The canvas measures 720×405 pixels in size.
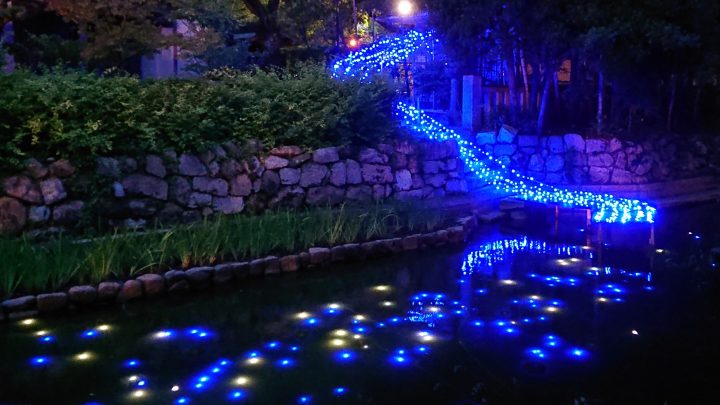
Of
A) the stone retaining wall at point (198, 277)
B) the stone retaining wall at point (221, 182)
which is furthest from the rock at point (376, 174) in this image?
the stone retaining wall at point (198, 277)

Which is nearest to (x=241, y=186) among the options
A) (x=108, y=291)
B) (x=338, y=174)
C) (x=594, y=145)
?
(x=338, y=174)

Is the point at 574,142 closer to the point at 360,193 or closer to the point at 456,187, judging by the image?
the point at 456,187

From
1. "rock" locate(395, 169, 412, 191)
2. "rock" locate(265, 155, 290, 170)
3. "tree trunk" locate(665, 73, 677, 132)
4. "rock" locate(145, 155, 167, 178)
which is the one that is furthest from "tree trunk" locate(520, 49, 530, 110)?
"rock" locate(145, 155, 167, 178)

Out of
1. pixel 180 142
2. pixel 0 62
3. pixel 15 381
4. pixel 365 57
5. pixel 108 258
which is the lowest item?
pixel 15 381

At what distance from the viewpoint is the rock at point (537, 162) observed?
12.4 metres

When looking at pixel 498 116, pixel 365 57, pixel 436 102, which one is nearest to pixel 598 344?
pixel 498 116

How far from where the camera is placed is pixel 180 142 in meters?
7.54

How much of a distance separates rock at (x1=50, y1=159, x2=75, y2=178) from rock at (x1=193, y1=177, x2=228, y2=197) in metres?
1.43

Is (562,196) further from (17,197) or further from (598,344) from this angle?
(17,197)

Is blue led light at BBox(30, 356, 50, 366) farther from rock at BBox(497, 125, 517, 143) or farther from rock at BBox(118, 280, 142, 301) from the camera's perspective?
rock at BBox(497, 125, 517, 143)

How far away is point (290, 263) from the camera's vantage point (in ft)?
22.1

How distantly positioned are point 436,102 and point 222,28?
5.80m

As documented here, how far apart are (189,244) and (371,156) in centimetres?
361

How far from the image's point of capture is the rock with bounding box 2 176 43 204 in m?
6.47
